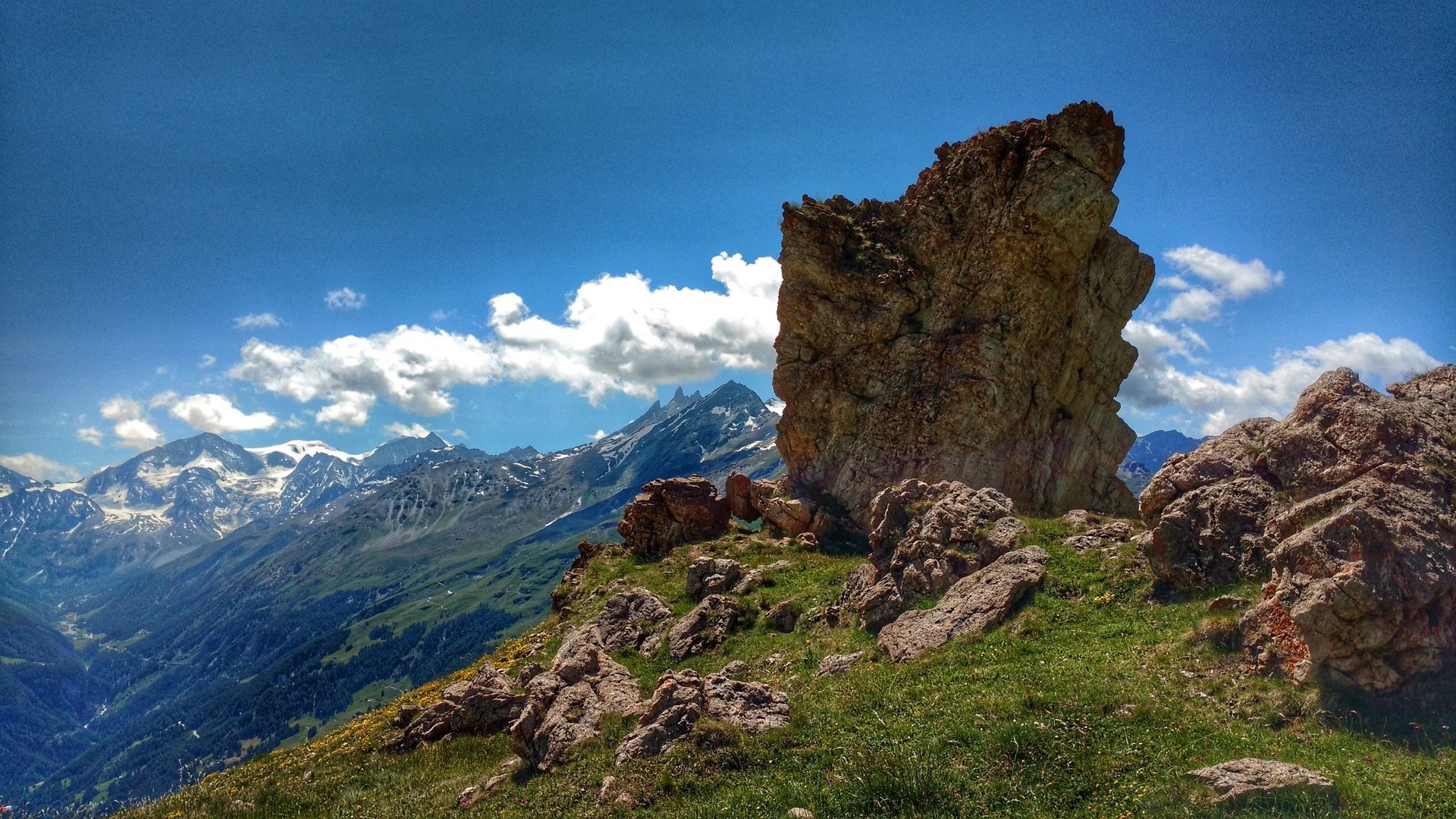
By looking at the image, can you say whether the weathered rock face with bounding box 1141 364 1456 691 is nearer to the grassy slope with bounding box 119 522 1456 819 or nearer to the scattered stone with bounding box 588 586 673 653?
the grassy slope with bounding box 119 522 1456 819

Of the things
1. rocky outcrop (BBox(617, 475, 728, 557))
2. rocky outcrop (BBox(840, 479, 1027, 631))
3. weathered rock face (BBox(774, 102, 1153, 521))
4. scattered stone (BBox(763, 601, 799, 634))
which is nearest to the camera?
rocky outcrop (BBox(840, 479, 1027, 631))

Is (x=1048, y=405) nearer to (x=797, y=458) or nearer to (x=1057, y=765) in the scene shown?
(x=797, y=458)

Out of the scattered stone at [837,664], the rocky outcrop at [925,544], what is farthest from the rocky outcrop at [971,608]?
the rocky outcrop at [925,544]

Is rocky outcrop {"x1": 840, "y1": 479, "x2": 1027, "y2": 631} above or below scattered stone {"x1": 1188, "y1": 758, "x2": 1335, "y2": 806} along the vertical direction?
above

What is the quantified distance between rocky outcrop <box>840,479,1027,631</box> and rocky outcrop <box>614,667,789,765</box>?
342 inches

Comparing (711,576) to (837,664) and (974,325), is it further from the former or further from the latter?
(974,325)

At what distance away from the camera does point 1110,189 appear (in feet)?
150

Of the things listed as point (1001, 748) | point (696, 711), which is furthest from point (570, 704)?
point (1001, 748)

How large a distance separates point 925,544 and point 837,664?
768 centimetres

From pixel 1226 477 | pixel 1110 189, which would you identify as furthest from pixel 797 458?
pixel 1226 477

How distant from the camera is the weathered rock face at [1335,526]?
14812 mm

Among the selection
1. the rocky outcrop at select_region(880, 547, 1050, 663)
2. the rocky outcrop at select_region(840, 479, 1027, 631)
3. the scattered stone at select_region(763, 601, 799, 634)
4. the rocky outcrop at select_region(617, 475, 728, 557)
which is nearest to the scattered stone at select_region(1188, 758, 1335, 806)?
the rocky outcrop at select_region(880, 547, 1050, 663)

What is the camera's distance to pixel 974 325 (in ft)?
157

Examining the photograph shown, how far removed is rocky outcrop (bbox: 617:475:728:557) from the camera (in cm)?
5144
